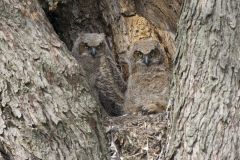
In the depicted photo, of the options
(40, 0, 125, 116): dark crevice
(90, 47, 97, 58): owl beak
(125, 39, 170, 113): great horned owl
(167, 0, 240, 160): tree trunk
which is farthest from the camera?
(40, 0, 125, 116): dark crevice

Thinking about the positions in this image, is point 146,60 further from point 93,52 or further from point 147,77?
point 93,52

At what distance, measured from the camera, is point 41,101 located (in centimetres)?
358

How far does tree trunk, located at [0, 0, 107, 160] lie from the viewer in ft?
11.2

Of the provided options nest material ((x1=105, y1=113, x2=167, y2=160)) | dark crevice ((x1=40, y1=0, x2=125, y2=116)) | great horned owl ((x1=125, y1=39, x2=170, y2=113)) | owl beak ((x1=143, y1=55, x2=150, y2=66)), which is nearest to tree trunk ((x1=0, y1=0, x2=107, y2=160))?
nest material ((x1=105, y1=113, x2=167, y2=160))

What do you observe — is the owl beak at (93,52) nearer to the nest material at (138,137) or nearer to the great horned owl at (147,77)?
the great horned owl at (147,77)

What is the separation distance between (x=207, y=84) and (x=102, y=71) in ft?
8.12

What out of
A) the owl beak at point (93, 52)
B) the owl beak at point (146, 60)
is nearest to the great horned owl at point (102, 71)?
the owl beak at point (93, 52)

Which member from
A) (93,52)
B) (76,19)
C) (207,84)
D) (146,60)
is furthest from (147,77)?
(207,84)

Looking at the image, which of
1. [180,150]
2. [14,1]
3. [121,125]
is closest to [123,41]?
[121,125]

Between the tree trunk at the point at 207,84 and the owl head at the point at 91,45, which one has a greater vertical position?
the owl head at the point at 91,45

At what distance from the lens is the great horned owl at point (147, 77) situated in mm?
5656

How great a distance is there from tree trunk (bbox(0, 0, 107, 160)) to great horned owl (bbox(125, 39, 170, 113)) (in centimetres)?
174

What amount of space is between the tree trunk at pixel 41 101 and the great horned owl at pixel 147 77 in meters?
1.74

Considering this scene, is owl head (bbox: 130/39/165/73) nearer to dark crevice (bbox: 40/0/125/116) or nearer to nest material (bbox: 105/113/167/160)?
dark crevice (bbox: 40/0/125/116)
